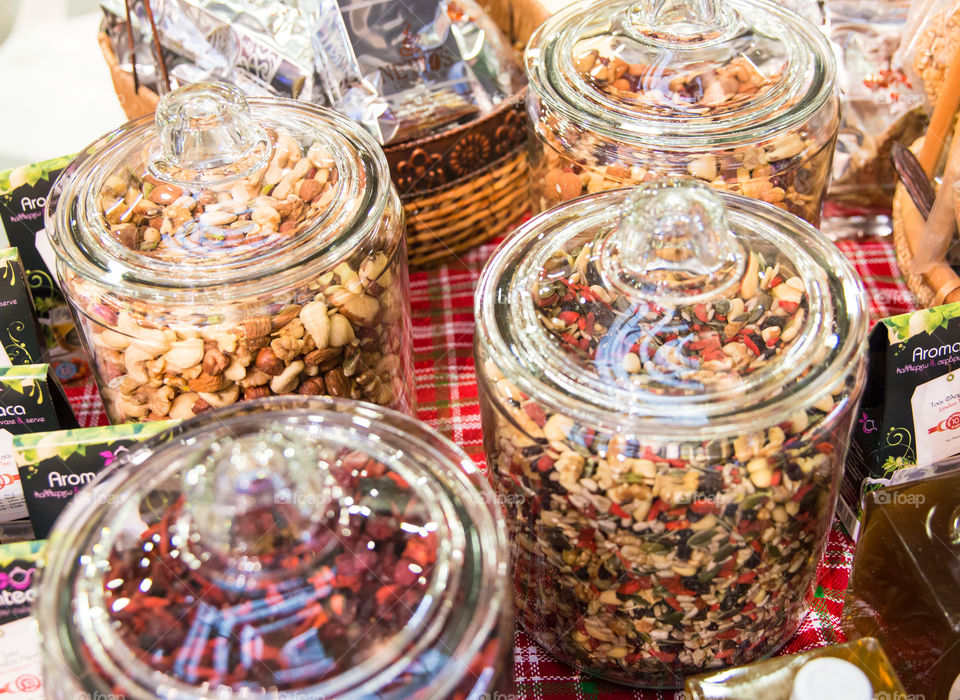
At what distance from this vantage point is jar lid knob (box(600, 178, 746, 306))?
837 mm

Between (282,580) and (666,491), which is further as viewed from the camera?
(666,491)

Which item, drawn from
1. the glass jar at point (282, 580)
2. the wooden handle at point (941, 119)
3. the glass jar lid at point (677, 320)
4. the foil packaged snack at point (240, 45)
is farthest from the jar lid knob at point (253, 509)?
the wooden handle at point (941, 119)

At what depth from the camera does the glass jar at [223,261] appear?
95 centimetres

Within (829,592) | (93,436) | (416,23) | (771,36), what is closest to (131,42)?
(416,23)

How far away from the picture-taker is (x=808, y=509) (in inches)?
34.4

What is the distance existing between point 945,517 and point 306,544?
22.9 inches

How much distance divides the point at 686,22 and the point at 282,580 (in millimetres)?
Answer: 793

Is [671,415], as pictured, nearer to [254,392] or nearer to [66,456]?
[254,392]

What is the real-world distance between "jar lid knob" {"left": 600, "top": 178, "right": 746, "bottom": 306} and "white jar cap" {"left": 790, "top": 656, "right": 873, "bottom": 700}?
0.31 m

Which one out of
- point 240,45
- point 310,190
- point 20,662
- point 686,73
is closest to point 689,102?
point 686,73

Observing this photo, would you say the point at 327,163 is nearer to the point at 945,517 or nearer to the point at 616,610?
the point at 616,610

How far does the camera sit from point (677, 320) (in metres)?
0.86

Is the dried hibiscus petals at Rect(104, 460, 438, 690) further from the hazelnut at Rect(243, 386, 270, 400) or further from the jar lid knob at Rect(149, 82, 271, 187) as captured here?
the jar lid knob at Rect(149, 82, 271, 187)

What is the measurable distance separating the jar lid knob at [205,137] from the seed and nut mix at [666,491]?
1.10ft
